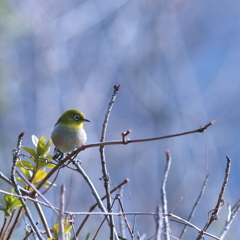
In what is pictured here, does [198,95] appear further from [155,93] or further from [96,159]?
[96,159]

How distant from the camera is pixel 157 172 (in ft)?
41.4

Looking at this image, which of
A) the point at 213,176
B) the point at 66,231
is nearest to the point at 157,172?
the point at 213,176

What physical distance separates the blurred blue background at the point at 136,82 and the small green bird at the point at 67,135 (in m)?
7.64

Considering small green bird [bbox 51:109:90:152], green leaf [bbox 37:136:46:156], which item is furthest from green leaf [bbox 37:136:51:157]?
small green bird [bbox 51:109:90:152]

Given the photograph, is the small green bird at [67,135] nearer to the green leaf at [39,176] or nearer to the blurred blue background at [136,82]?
the green leaf at [39,176]

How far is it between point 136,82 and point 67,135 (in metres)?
11.6

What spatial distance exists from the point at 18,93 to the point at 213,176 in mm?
5630

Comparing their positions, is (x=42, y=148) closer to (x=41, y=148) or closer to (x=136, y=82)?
(x=41, y=148)

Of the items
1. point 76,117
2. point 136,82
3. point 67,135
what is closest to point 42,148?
point 67,135

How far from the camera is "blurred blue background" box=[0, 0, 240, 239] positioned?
12.2 meters

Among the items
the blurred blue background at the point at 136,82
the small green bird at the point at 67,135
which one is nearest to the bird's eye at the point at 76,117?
the small green bird at the point at 67,135

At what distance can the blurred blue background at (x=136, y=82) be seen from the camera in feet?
39.9

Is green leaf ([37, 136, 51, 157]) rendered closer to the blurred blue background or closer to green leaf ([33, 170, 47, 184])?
green leaf ([33, 170, 47, 184])

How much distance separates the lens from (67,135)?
2908mm
